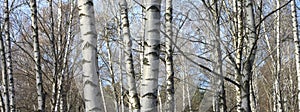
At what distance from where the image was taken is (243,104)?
10.8 feet

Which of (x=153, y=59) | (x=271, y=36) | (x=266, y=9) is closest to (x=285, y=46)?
(x=271, y=36)

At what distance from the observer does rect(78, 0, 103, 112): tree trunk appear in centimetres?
248

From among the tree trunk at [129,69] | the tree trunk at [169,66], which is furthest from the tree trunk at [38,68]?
the tree trunk at [169,66]

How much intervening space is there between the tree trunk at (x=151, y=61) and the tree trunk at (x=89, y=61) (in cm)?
29

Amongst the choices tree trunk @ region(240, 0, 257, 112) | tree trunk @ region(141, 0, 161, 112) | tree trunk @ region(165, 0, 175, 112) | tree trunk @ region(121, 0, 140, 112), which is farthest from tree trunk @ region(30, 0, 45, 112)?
tree trunk @ region(141, 0, 161, 112)

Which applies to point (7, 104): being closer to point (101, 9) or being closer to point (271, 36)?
point (101, 9)

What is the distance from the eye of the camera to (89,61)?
2508 millimetres

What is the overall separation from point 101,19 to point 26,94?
10845 mm

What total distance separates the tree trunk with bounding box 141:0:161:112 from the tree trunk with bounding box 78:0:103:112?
0.29 m

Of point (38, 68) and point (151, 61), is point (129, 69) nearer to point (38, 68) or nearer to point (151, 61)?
point (38, 68)

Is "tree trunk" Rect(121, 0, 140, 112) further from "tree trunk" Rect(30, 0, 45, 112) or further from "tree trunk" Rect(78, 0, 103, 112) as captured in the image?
"tree trunk" Rect(78, 0, 103, 112)

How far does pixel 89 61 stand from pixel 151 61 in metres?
0.40

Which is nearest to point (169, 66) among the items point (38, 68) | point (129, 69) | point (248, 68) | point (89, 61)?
point (129, 69)

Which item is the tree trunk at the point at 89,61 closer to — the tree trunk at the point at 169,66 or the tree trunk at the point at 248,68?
the tree trunk at the point at 248,68
